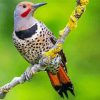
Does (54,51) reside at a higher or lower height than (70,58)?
lower

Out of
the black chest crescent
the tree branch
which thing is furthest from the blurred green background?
the tree branch

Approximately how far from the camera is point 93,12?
1101 centimetres

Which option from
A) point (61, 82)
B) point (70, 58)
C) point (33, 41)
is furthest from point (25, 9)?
point (70, 58)

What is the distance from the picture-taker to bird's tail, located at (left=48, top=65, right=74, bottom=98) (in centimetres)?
756

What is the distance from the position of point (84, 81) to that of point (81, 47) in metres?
0.48

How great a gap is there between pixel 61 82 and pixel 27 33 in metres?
0.67

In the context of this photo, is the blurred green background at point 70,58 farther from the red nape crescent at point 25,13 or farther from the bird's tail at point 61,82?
the red nape crescent at point 25,13

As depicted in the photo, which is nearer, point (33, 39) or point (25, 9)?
point (25, 9)

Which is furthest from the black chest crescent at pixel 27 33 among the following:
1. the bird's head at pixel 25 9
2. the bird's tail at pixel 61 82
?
the bird's tail at pixel 61 82

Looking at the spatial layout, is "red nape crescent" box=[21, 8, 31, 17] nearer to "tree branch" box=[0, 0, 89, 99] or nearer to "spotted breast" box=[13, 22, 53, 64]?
"spotted breast" box=[13, 22, 53, 64]

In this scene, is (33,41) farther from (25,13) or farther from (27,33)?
(25,13)

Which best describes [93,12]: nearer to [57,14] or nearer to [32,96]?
[57,14]

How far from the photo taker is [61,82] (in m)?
7.71

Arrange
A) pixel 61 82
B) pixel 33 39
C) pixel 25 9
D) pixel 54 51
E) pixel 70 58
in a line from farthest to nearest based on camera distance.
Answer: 1. pixel 70 58
2. pixel 61 82
3. pixel 33 39
4. pixel 25 9
5. pixel 54 51
